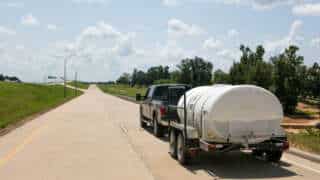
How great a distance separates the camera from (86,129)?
86.6ft

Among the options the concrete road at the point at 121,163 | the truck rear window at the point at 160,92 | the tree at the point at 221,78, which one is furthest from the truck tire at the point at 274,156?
the tree at the point at 221,78

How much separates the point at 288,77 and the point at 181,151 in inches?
2773

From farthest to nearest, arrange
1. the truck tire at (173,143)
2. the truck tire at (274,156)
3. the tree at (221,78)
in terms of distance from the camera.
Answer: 1. the tree at (221,78)
2. the truck tire at (173,143)
3. the truck tire at (274,156)

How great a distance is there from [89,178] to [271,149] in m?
4.09

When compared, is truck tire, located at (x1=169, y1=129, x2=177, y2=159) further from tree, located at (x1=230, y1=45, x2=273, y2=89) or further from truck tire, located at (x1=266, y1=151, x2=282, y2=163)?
tree, located at (x1=230, y1=45, x2=273, y2=89)

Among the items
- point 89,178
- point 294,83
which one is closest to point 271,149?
point 89,178

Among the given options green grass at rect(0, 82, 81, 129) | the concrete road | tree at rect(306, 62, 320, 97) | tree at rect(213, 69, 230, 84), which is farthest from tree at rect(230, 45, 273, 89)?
the concrete road

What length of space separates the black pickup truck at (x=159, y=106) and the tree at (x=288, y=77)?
5594 centimetres

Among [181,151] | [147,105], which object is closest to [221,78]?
[147,105]

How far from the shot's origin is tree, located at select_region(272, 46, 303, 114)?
79.8m

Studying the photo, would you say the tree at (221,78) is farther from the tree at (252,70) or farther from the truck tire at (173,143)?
A: the truck tire at (173,143)

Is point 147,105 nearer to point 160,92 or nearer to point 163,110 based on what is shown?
point 160,92

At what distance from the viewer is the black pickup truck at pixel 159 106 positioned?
1944 centimetres

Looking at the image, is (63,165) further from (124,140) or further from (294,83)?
(294,83)
